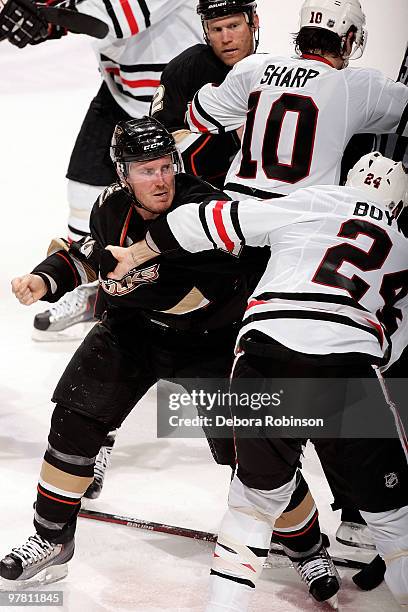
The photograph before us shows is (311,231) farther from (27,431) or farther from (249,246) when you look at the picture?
(27,431)

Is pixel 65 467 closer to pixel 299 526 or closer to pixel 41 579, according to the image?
pixel 41 579

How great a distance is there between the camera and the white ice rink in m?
2.59

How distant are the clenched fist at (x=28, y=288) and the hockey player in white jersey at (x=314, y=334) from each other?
0.46 metres

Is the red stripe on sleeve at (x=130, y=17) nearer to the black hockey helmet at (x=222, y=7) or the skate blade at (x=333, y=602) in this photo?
the black hockey helmet at (x=222, y=7)

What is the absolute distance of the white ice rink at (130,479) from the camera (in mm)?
2590

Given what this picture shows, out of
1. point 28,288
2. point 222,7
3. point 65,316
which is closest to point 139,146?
point 28,288

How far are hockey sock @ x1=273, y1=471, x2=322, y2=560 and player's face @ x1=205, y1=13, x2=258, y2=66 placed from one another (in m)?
1.27

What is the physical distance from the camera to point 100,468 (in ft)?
10.1

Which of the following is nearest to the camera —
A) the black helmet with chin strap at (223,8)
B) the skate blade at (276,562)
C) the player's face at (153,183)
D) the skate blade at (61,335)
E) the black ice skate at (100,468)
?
the player's face at (153,183)

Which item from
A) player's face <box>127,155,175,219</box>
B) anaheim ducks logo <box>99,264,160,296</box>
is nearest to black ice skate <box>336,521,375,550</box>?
anaheim ducks logo <box>99,264,160,296</box>

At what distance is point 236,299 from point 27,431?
1124 mm

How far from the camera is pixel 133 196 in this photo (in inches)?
98.3

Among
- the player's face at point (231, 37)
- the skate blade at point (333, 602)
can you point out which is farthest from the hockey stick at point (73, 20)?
the skate blade at point (333, 602)

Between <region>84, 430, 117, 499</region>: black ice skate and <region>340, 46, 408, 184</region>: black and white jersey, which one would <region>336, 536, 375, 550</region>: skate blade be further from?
<region>340, 46, 408, 184</region>: black and white jersey
